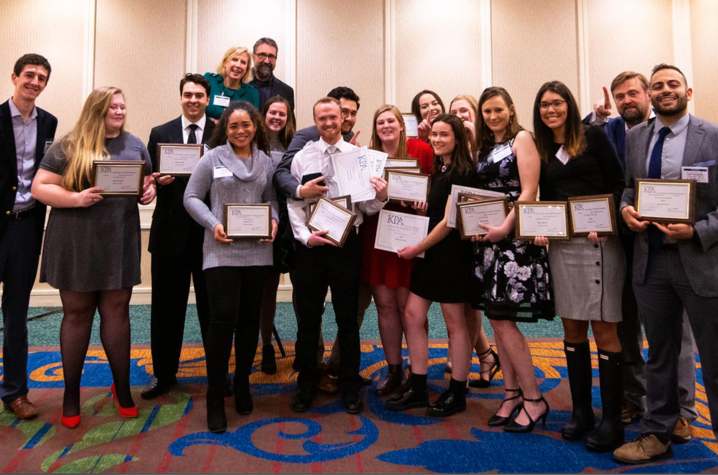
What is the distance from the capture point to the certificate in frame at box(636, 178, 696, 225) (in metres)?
1.73

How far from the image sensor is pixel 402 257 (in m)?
2.44

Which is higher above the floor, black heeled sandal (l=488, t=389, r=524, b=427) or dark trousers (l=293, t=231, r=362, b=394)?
dark trousers (l=293, t=231, r=362, b=394)

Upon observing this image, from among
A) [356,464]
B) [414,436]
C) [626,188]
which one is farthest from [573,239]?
[356,464]

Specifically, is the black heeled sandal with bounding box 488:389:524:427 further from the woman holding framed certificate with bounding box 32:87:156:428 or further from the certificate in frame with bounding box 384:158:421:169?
the woman holding framed certificate with bounding box 32:87:156:428

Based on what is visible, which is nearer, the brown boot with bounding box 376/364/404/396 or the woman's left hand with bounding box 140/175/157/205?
the woman's left hand with bounding box 140/175/157/205

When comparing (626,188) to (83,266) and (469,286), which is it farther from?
(83,266)

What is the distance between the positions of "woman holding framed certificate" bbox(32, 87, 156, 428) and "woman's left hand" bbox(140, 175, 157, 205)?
1cm

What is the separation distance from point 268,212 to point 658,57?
5641mm

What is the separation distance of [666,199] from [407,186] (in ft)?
3.64

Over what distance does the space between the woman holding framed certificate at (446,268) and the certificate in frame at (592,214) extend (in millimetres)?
522

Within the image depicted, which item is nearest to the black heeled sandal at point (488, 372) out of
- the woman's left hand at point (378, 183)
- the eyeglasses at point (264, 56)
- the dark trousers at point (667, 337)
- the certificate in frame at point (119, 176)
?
the dark trousers at point (667, 337)

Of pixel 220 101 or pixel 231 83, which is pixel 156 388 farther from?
pixel 231 83

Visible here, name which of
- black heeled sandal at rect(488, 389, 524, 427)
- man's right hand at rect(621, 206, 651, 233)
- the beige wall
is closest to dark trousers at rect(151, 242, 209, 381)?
black heeled sandal at rect(488, 389, 524, 427)

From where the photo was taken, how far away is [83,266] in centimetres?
218
